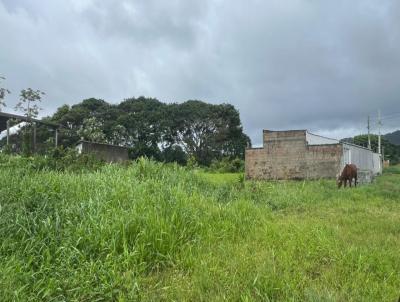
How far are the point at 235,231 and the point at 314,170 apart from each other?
74.7ft

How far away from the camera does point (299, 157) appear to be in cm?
2858

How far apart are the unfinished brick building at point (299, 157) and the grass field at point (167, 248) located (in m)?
20.2

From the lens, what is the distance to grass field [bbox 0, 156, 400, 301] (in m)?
4.02

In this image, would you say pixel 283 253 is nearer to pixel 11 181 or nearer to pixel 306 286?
pixel 306 286

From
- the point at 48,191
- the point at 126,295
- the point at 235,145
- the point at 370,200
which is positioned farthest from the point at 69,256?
the point at 235,145

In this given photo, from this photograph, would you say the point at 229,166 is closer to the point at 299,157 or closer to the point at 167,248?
the point at 299,157

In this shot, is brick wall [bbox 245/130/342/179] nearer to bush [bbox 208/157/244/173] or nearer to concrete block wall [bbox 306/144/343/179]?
concrete block wall [bbox 306/144/343/179]

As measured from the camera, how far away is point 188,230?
567 cm

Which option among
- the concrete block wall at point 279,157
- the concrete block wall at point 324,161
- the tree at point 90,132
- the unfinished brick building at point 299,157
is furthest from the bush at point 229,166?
the concrete block wall at point 324,161

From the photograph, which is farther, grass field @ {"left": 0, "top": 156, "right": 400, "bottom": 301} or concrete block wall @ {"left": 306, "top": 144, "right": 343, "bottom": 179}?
concrete block wall @ {"left": 306, "top": 144, "right": 343, "bottom": 179}

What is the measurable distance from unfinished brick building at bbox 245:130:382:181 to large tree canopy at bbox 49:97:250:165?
838 inches

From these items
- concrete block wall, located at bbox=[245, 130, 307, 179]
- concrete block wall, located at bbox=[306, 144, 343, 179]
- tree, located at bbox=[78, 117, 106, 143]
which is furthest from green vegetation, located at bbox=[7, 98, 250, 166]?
concrete block wall, located at bbox=[306, 144, 343, 179]

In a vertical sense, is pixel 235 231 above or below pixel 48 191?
below

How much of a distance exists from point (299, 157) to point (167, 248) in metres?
24.6
